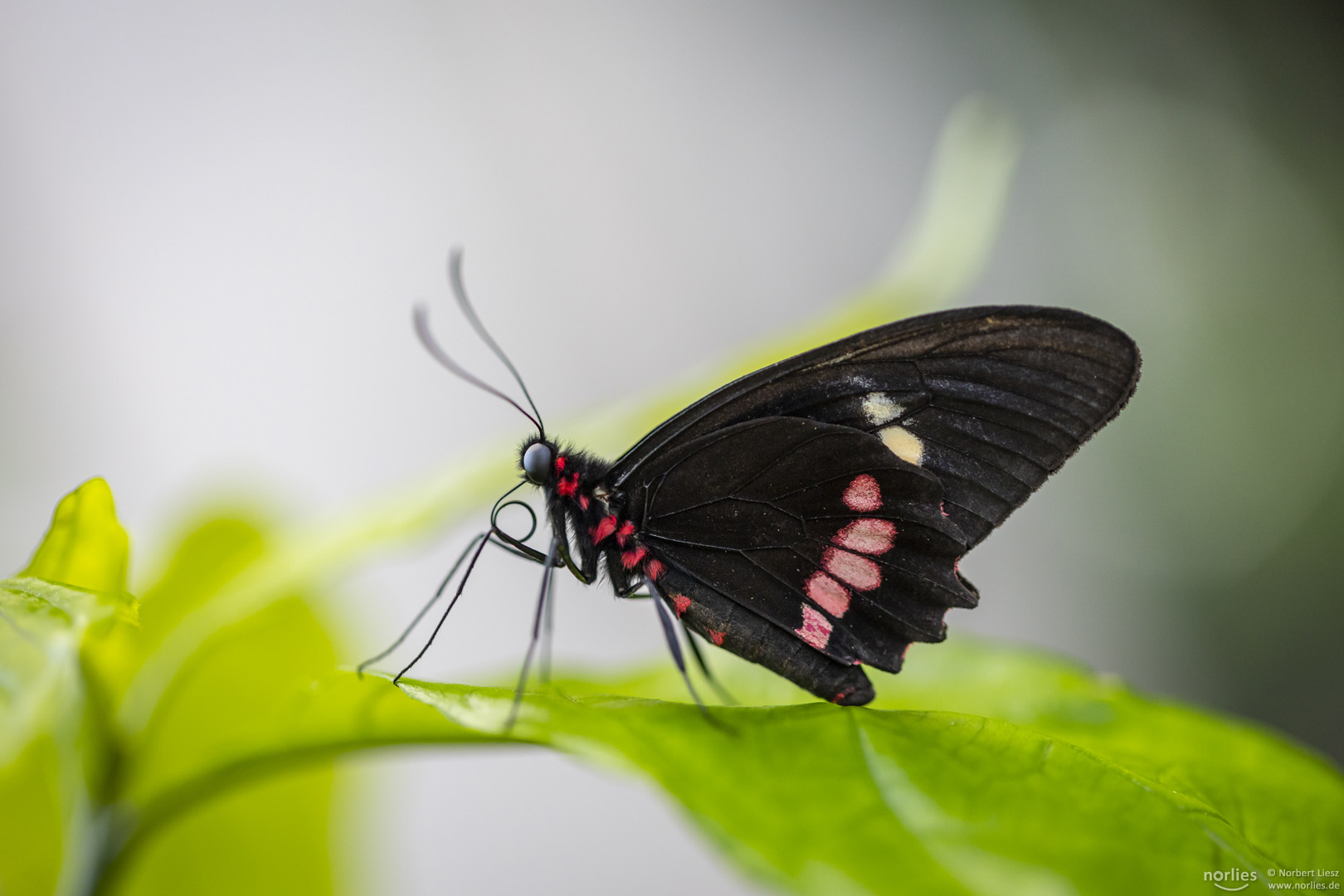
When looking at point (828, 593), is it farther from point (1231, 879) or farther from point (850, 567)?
point (1231, 879)

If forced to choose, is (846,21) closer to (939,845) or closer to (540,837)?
(540,837)

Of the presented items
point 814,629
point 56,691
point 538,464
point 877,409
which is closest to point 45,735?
point 56,691

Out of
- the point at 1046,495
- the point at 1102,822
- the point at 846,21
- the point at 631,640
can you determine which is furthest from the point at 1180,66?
the point at 1102,822

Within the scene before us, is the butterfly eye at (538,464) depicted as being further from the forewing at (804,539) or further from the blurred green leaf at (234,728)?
the blurred green leaf at (234,728)

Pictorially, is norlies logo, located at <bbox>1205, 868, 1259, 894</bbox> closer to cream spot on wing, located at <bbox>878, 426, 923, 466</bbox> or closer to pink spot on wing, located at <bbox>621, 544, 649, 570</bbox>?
cream spot on wing, located at <bbox>878, 426, 923, 466</bbox>

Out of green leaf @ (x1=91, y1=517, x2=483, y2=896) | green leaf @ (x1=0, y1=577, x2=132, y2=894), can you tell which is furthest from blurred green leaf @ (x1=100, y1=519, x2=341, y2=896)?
green leaf @ (x1=0, y1=577, x2=132, y2=894)

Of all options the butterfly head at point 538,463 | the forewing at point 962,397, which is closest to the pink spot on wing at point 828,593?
the forewing at point 962,397
